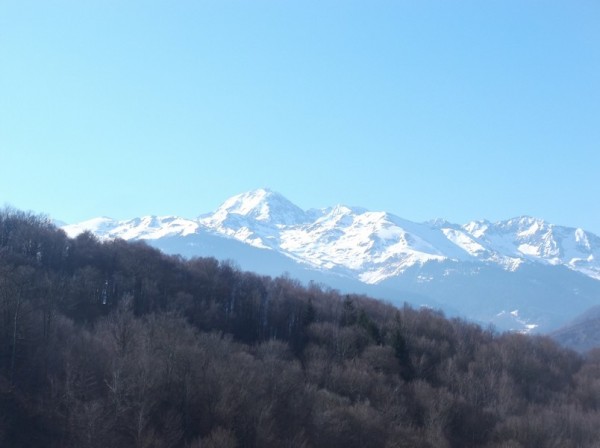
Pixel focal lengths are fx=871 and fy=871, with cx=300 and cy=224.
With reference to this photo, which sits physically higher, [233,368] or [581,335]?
[233,368]

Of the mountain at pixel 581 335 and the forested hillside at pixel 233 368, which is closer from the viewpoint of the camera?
the forested hillside at pixel 233 368

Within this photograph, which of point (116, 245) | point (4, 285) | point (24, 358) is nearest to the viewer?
point (24, 358)

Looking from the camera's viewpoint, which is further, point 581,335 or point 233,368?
point 581,335

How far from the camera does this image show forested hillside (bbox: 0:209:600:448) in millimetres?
35562

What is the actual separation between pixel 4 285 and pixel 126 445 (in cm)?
1489

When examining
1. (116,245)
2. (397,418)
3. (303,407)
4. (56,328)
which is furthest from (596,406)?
(116,245)

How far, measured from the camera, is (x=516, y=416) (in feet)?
173

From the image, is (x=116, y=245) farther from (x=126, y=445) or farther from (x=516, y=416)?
(x=126, y=445)

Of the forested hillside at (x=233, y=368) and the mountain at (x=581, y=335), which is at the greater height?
the forested hillside at (x=233, y=368)

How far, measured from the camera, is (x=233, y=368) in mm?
41688

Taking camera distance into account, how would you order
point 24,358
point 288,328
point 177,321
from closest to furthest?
point 24,358 < point 177,321 < point 288,328

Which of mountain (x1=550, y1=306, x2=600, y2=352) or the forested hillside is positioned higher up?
the forested hillside

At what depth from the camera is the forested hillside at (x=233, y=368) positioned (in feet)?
117

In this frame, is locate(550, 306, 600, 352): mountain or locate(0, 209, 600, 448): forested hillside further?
locate(550, 306, 600, 352): mountain
